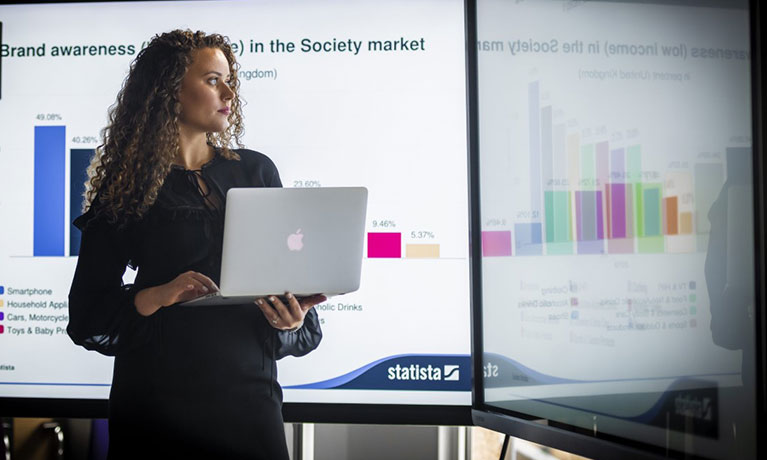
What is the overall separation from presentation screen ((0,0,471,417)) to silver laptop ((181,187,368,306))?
0.55 ft

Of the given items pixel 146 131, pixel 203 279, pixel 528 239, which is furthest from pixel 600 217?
pixel 146 131

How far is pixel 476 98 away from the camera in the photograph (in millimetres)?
1506

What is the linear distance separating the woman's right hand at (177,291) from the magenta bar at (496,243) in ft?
2.11

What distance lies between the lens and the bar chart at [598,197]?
1.00 meters

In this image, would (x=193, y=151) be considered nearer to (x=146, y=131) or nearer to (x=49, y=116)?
(x=146, y=131)

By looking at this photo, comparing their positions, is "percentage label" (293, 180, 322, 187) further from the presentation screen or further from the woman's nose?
the woman's nose

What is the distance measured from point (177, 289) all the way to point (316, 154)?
1.54 ft

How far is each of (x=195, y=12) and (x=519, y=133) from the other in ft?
2.99

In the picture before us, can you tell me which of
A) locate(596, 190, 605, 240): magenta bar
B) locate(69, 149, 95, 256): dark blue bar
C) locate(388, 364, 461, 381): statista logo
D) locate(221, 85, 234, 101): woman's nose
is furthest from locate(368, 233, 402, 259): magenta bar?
locate(69, 149, 95, 256): dark blue bar

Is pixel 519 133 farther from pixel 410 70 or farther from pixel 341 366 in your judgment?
pixel 341 366

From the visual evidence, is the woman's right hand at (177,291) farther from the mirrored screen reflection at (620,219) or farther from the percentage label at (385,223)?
the mirrored screen reflection at (620,219)

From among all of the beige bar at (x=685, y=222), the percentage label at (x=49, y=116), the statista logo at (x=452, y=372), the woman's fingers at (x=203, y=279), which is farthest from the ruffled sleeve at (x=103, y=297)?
the beige bar at (x=685, y=222)

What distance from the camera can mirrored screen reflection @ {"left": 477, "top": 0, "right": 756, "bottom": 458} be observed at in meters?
0.93

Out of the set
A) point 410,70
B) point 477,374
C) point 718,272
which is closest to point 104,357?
point 477,374
